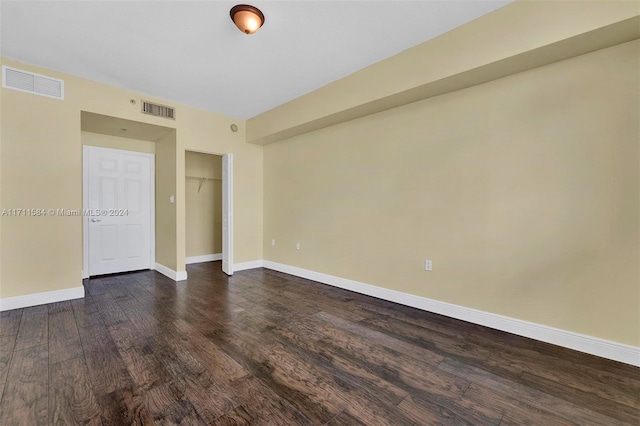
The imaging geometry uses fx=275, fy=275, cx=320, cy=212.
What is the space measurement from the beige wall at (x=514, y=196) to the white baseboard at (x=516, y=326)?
0.17 ft

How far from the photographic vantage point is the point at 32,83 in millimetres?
3143

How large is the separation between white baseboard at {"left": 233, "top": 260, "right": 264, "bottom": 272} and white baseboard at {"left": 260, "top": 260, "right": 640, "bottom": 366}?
2013mm

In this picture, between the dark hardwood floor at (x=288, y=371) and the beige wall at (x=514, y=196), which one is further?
the beige wall at (x=514, y=196)

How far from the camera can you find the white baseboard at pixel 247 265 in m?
4.93

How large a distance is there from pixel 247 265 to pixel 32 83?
369 centimetres

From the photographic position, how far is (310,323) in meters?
2.76

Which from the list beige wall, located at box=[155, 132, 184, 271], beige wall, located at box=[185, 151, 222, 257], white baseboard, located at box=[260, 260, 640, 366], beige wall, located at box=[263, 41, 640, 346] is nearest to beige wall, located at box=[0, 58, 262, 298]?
beige wall, located at box=[155, 132, 184, 271]

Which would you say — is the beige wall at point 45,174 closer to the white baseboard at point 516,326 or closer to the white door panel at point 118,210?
the white door panel at point 118,210

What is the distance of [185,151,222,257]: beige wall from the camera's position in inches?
221

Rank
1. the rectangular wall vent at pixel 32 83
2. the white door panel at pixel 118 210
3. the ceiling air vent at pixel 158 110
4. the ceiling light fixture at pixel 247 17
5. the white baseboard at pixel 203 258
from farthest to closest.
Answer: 1. the white baseboard at pixel 203 258
2. the white door panel at pixel 118 210
3. the ceiling air vent at pixel 158 110
4. the rectangular wall vent at pixel 32 83
5. the ceiling light fixture at pixel 247 17

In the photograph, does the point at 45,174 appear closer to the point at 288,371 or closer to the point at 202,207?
the point at 202,207

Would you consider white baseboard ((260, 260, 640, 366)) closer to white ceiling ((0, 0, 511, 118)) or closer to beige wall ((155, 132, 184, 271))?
white ceiling ((0, 0, 511, 118))

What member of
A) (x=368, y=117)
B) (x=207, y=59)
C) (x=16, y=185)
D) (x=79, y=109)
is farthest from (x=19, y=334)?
(x=368, y=117)

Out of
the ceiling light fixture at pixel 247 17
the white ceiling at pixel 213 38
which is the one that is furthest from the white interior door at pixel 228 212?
the ceiling light fixture at pixel 247 17
